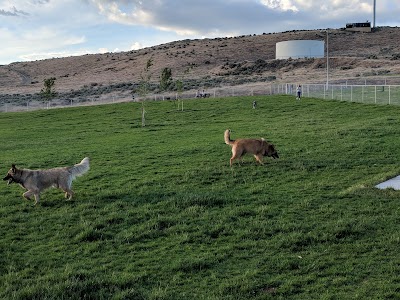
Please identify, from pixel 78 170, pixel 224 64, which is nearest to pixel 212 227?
pixel 78 170

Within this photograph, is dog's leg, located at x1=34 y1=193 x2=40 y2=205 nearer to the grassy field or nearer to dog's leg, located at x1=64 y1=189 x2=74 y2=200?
the grassy field

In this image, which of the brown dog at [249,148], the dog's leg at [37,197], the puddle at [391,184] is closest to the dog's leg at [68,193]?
the dog's leg at [37,197]

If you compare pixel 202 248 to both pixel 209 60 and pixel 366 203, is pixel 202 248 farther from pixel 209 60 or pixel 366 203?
pixel 209 60

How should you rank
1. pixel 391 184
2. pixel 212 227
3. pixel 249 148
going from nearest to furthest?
pixel 212 227 → pixel 391 184 → pixel 249 148

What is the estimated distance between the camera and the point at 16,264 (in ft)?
23.5

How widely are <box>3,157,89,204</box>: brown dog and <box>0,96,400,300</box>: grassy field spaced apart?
33 centimetres

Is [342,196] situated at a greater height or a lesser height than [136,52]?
lesser

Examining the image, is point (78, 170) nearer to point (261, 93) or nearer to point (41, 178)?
point (41, 178)

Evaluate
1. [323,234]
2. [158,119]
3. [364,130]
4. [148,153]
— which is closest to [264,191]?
[323,234]

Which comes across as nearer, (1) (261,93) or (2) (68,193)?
(2) (68,193)

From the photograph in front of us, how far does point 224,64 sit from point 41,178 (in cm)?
9205

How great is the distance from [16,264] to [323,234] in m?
4.82

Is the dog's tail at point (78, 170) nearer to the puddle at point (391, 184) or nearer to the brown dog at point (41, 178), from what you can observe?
the brown dog at point (41, 178)

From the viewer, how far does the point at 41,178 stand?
10734 millimetres
